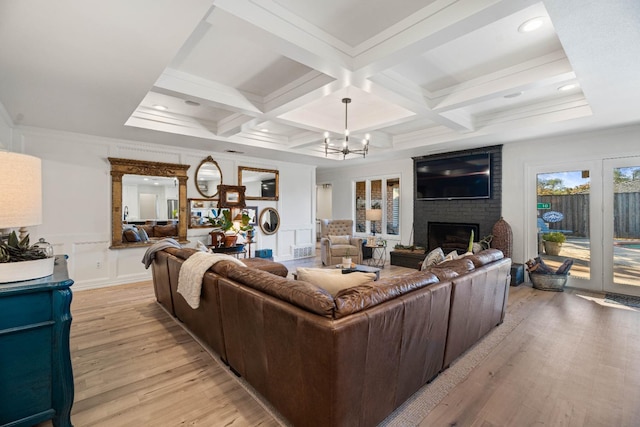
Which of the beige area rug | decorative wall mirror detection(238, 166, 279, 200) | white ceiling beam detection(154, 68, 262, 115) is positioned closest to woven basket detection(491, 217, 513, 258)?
the beige area rug

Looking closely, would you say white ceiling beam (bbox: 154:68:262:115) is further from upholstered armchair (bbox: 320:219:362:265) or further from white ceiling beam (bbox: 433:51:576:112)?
upholstered armchair (bbox: 320:219:362:265)

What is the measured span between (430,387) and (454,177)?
4758 millimetres

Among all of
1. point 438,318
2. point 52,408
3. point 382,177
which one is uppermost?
point 382,177

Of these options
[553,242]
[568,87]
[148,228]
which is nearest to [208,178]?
[148,228]

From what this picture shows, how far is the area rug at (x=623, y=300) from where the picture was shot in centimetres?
398

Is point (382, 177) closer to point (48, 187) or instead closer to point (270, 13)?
point (270, 13)

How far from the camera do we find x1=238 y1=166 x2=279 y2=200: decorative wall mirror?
6.58 meters

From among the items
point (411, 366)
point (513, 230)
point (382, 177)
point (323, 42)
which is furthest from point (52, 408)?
point (382, 177)

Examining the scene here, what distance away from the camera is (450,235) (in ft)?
20.4

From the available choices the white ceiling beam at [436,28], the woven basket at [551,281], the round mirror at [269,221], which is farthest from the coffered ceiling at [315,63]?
the round mirror at [269,221]

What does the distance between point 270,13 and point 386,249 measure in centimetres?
624

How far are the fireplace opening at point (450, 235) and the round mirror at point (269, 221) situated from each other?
345 cm

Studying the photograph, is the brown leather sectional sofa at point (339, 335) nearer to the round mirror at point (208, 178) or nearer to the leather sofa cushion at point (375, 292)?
the leather sofa cushion at point (375, 292)

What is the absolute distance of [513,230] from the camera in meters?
5.39
